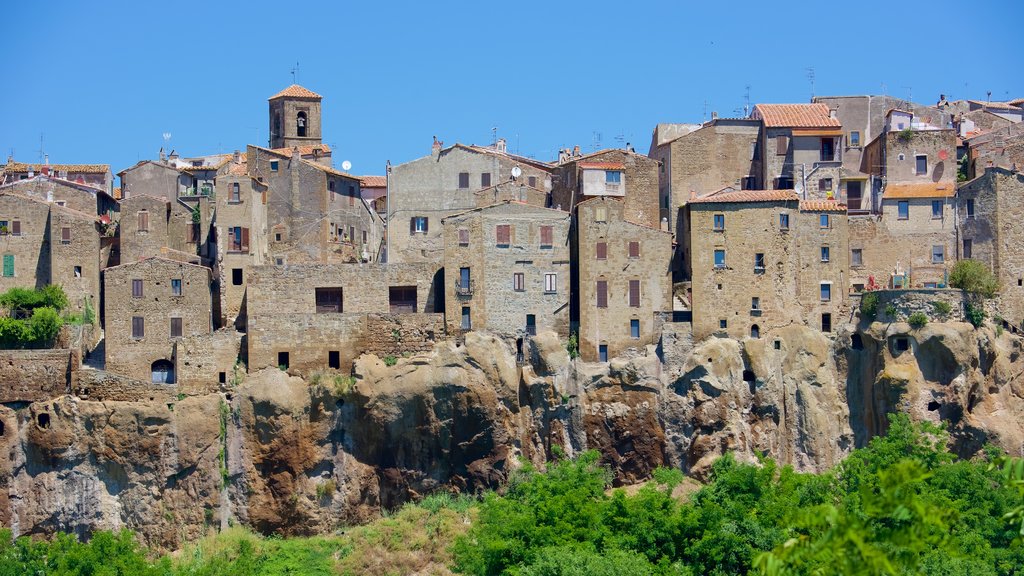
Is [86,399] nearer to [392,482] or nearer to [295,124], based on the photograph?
[392,482]

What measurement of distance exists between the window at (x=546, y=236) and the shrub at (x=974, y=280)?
19.0 meters

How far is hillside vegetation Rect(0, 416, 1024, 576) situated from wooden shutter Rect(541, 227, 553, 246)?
427 inches

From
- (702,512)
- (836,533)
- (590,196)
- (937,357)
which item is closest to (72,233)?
(590,196)

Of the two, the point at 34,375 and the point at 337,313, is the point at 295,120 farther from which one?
the point at 34,375

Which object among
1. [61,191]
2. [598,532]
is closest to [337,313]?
[61,191]

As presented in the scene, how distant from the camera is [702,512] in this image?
187 ft

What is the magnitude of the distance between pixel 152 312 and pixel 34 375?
19.5 ft

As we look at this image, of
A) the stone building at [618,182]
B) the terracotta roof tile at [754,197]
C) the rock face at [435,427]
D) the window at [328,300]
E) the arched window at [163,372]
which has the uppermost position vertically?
the stone building at [618,182]

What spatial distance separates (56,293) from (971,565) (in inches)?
1696

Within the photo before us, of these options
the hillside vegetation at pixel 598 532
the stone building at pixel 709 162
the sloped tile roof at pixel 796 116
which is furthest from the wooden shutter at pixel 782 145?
the hillside vegetation at pixel 598 532

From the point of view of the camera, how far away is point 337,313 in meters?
70.1

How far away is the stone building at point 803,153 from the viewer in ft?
245

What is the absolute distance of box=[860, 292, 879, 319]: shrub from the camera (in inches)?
2739

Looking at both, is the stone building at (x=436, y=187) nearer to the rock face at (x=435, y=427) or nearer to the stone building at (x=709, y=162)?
the stone building at (x=709, y=162)
